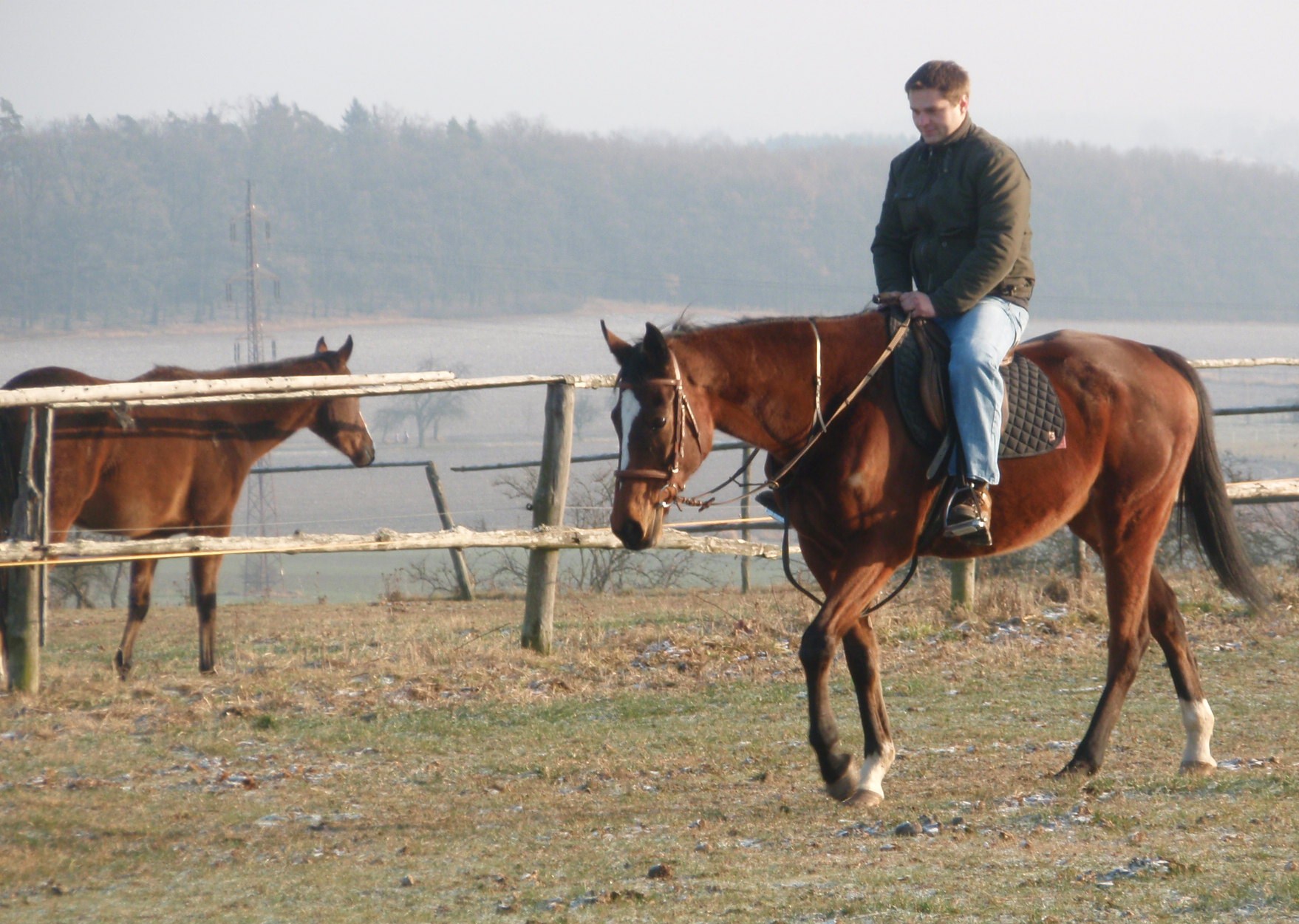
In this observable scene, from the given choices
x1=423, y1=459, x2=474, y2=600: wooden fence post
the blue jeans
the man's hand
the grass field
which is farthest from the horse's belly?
the blue jeans

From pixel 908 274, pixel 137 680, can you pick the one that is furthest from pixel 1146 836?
pixel 137 680

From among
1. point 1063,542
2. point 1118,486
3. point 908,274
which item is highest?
point 908,274

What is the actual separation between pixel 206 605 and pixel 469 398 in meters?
53.2

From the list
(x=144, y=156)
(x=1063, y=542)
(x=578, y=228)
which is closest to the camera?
(x=1063, y=542)

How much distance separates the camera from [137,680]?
7.62m

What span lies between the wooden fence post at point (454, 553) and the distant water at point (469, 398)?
344cm

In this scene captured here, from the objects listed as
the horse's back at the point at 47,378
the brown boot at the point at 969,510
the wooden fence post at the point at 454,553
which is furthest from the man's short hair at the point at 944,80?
the wooden fence post at the point at 454,553

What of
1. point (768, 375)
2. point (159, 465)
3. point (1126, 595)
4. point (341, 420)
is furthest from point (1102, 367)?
point (159, 465)

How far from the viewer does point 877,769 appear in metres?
5.04

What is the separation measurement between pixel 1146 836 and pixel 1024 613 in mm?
5209

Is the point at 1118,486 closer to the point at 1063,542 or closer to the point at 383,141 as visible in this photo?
the point at 1063,542

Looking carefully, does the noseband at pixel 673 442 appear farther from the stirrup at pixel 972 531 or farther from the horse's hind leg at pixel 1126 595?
the horse's hind leg at pixel 1126 595

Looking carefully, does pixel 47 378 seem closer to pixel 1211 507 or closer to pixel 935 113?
pixel 935 113

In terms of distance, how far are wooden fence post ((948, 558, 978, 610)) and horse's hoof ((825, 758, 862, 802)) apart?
487 centimetres
